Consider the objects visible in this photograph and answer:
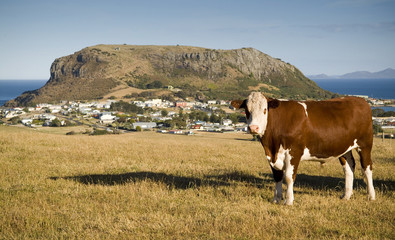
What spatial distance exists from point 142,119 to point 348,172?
10233cm

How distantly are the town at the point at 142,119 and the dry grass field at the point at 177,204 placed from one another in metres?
46.6

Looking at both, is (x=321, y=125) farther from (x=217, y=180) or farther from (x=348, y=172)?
(x=217, y=180)

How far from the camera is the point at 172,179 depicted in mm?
10141

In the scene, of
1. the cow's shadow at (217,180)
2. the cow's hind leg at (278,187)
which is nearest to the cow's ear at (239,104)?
the cow's hind leg at (278,187)

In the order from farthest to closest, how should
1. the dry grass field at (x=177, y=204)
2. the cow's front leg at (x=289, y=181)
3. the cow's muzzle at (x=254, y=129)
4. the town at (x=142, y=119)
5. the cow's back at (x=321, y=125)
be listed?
the town at (x=142, y=119) → the cow's back at (x=321, y=125) → the cow's front leg at (x=289, y=181) → the cow's muzzle at (x=254, y=129) → the dry grass field at (x=177, y=204)

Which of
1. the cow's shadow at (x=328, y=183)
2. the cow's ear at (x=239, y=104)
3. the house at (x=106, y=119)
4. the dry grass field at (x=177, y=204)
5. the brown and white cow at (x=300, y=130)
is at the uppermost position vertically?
the cow's ear at (x=239, y=104)

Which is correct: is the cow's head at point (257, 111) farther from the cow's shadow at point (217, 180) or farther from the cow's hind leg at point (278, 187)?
the cow's shadow at point (217, 180)

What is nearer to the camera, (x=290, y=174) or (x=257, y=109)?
(x=257, y=109)

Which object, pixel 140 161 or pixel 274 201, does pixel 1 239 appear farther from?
pixel 140 161

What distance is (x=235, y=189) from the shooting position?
8695 mm

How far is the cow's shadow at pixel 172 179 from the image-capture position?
9498 millimetres

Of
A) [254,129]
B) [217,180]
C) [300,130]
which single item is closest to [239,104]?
[254,129]

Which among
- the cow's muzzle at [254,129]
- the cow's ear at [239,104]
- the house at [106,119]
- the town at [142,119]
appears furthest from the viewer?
the house at [106,119]

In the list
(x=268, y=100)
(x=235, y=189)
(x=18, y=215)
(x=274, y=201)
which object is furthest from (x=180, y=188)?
(x=18, y=215)
